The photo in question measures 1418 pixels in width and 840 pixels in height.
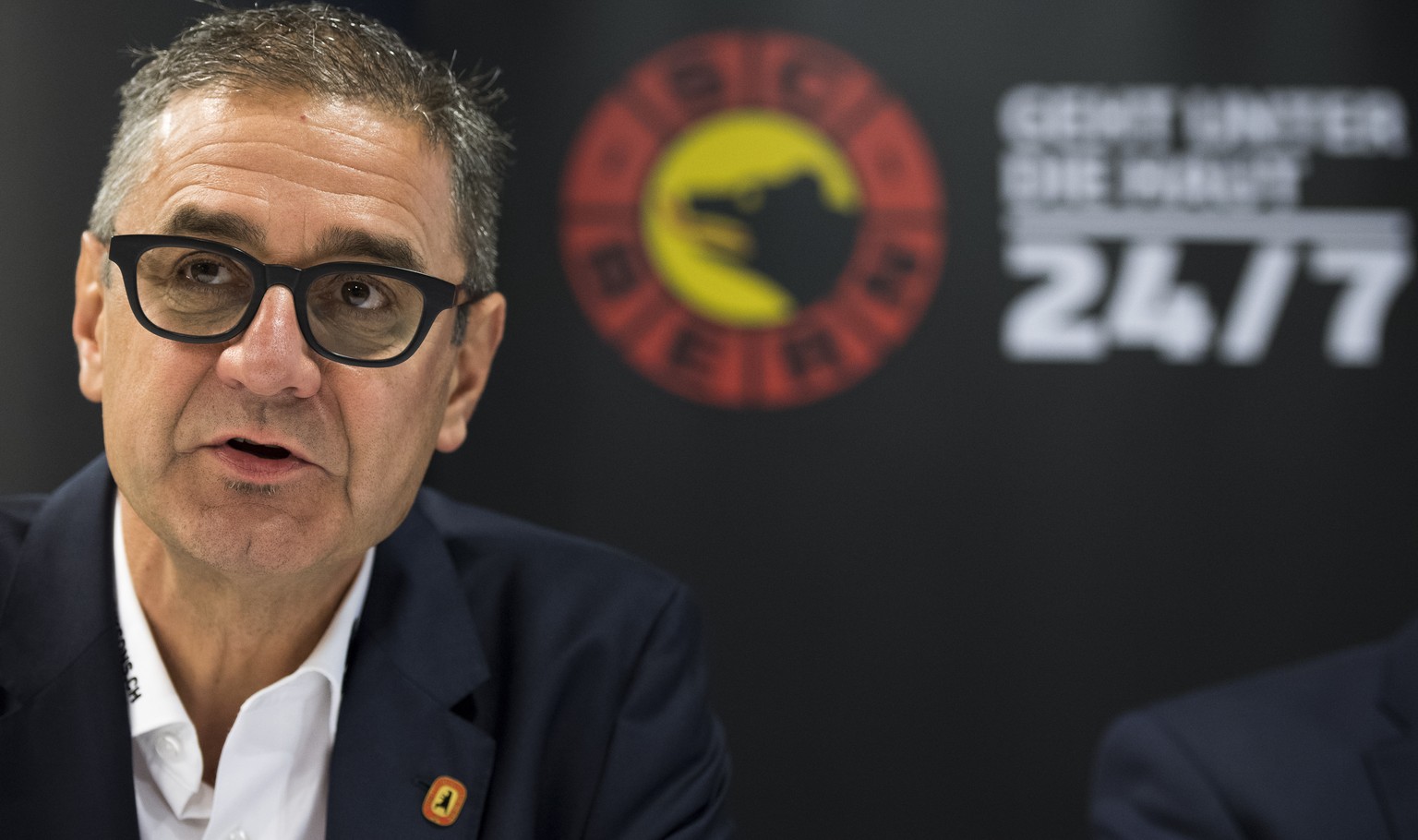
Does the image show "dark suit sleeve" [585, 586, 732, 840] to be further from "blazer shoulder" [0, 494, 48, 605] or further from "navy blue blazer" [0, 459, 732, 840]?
"blazer shoulder" [0, 494, 48, 605]

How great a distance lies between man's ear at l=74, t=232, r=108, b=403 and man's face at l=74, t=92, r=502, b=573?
0.03 m

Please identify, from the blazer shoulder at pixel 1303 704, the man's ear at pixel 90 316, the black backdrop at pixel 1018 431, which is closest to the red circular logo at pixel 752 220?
the black backdrop at pixel 1018 431

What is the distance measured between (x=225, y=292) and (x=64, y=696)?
0.47 metres

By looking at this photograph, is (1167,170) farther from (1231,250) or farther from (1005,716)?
(1005,716)

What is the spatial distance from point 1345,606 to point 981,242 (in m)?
1.43

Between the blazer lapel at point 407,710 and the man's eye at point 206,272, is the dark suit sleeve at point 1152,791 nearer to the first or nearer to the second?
the blazer lapel at point 407,710

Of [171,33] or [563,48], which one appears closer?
[171,33]

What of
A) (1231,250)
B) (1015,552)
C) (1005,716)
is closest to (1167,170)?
(1231,250)

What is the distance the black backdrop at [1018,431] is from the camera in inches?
142

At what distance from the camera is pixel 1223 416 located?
11.9ft

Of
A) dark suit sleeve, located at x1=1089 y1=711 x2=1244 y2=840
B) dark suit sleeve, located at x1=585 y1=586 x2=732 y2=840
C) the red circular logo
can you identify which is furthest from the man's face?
the red circular logo

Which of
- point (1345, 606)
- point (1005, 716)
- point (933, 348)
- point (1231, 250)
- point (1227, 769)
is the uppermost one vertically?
point (1231, 250)

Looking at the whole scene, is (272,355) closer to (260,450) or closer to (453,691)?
(260,450)

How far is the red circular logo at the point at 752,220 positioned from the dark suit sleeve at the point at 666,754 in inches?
79.0
